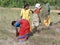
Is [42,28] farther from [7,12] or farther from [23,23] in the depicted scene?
[7,12]

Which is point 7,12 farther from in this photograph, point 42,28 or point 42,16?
point 42,28

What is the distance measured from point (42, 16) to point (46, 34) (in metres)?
4.00

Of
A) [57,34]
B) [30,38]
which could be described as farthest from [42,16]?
[30,38]

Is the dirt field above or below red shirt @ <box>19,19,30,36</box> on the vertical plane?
below

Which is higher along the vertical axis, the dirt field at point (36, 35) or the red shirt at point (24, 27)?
the red shirt at point (24, 27)

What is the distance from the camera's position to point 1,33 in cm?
1236

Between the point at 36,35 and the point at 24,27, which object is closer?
the point at 24,27

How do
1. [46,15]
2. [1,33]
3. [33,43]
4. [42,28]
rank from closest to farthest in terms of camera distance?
[33,43], [1,33], [42,28], [46,15]

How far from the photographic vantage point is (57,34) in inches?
496

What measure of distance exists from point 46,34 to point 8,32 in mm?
1595

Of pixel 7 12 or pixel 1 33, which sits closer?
pixel 1 33

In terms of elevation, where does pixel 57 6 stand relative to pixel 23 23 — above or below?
below

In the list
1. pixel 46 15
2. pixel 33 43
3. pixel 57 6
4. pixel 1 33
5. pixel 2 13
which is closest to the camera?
pixel 33 43

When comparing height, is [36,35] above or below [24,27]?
below
